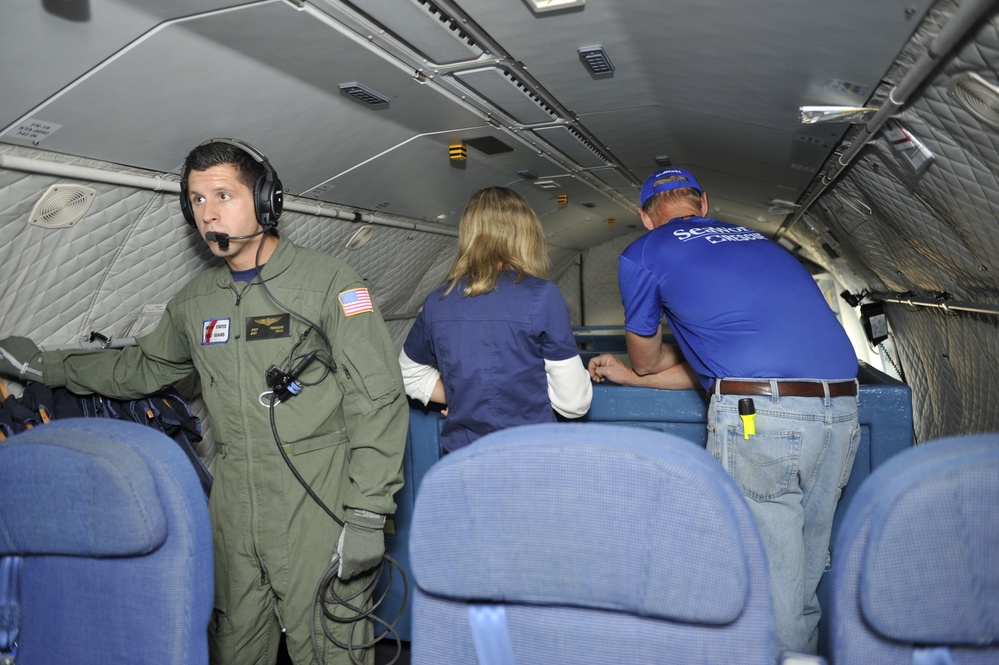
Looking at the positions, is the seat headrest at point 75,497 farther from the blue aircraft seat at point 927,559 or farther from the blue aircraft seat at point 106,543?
the blue aircraft seat at point 927,559

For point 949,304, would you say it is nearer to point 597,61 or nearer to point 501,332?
point 597,61

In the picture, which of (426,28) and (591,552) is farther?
(426,28)

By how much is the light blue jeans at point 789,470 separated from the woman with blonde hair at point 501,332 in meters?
0.58

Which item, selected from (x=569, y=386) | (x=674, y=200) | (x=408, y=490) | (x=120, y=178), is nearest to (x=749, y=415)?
(x=569, y=386)

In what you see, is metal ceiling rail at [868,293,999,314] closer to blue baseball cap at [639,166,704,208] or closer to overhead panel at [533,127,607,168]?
blue baseball cap at [639,166,704,208]

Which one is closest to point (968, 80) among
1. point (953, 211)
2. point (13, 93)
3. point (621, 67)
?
point (953, 211)

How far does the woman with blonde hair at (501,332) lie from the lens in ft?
8.37

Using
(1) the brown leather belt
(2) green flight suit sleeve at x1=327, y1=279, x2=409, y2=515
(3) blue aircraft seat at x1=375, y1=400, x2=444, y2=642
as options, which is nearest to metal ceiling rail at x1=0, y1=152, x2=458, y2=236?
(2) green flight suit sleeve at x1=327, y1=279, x2=409, y2=515

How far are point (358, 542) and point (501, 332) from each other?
2.72 feet

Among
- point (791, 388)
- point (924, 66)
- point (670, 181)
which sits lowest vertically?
point (791, 388)

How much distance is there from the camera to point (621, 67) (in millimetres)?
3449

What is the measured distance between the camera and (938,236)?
3.54m

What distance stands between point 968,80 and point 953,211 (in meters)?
1.13

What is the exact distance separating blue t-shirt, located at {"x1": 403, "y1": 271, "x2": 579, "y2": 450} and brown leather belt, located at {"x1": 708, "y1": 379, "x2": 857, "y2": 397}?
21.6 inches
